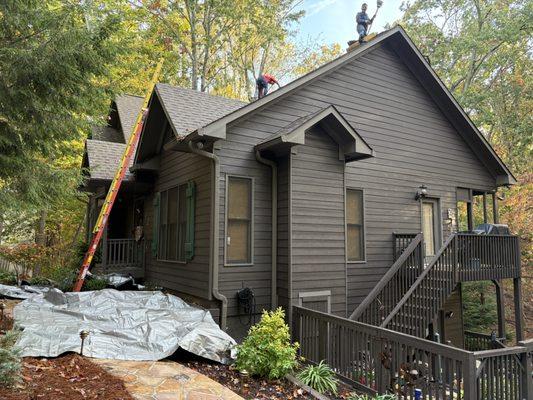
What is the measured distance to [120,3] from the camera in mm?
17281

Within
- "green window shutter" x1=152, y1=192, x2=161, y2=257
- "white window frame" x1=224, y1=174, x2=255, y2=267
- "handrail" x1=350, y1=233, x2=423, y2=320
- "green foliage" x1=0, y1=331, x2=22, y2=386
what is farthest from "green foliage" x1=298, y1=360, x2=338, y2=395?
"green window shutter" x1=152, y1=192, x2=161, y2=257

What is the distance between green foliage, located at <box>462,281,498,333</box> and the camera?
13.6 meters

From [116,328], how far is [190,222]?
2543mm

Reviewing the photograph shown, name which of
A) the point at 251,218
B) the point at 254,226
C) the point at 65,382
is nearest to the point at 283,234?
the point at 254,226

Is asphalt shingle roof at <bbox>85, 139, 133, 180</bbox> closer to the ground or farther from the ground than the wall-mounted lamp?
farther from the ground

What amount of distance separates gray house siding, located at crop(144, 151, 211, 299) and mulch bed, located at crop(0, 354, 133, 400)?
2.74m

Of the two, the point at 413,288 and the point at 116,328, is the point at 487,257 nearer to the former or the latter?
the point at 413,288

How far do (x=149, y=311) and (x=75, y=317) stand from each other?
1.14m

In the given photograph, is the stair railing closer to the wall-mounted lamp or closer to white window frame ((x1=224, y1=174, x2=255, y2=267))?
the wall-mounted lamp

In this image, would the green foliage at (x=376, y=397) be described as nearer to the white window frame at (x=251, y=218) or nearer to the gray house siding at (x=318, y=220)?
the gray house siding at (x=318, y=220)

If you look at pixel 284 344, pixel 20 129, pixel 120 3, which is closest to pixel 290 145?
pixel 284 344

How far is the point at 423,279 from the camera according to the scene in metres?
7.53

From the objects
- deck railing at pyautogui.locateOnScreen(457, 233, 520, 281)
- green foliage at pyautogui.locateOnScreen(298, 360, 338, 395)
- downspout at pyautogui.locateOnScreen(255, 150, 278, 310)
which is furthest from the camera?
deck railing at pyautogui.locateOnScreen(457, 233, 520, 281)

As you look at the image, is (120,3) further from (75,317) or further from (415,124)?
(75,317)
